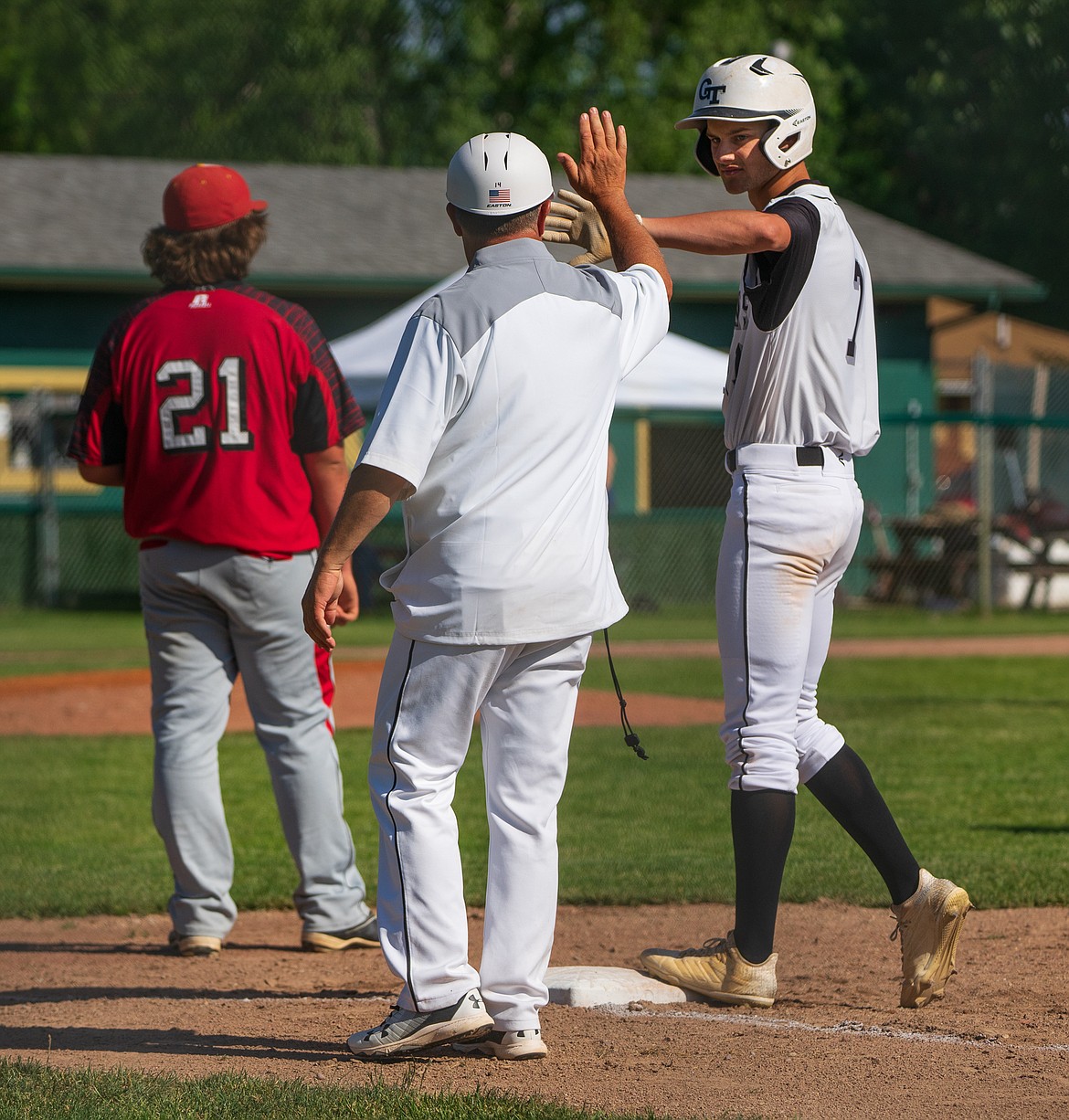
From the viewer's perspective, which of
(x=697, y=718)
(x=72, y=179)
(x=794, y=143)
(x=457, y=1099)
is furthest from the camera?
(x=72, y=179)

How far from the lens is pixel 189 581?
523 cm

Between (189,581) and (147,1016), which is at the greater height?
(189,581)

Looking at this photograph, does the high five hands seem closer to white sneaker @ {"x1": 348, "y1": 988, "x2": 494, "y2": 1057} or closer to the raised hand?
the raised hand

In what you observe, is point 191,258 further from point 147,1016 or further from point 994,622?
point 994,622

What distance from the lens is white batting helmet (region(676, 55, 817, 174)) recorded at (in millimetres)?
4250

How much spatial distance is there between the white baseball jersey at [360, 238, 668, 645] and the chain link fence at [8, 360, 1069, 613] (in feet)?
46.0

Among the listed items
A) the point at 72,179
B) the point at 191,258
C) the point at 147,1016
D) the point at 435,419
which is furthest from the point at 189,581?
the point at 72,179

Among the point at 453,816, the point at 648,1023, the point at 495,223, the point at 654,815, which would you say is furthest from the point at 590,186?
the point at 654,815

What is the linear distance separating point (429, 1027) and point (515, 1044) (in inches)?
8.4

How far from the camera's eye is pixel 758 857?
432cm

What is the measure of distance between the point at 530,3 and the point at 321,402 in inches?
1378

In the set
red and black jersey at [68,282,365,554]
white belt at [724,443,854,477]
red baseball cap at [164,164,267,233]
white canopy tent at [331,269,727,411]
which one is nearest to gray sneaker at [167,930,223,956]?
red and black jersey at [68,282,365,554]

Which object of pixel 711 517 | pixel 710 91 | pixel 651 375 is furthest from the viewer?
pixel 711 517

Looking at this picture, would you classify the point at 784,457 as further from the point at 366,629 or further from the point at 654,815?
the point at 366,629
